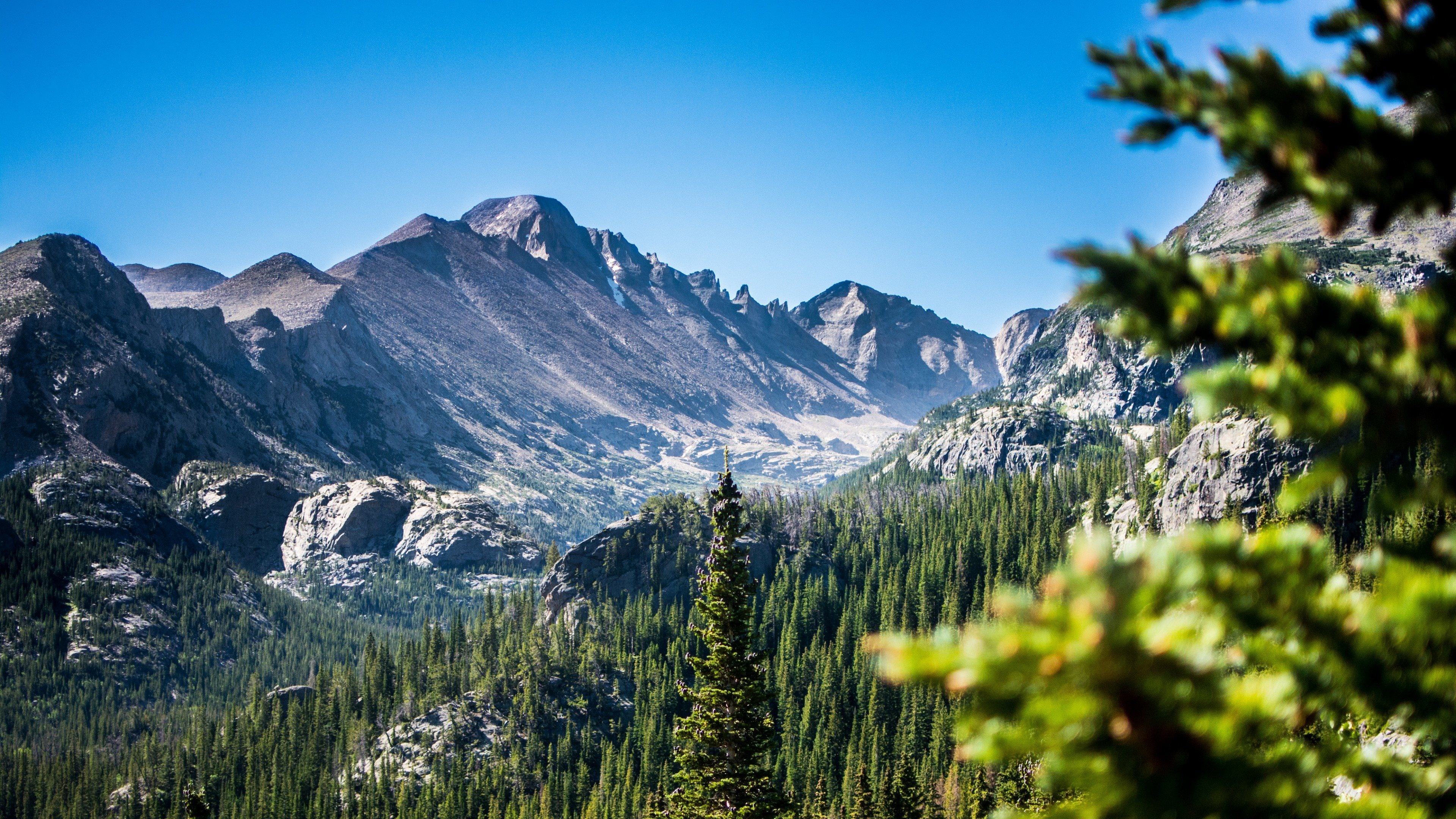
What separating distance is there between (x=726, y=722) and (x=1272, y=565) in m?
21.5

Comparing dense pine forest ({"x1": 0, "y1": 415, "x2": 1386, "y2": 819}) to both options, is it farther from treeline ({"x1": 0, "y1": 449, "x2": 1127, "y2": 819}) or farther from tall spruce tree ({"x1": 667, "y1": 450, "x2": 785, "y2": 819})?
tall spruce tree ({"x1": 667, "y1": 450, "x2": 785, "y2": 819})

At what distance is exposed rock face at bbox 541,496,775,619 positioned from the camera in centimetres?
14000

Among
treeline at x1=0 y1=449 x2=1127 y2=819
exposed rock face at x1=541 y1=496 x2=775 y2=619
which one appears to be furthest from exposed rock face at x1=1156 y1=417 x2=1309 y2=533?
exposed rock face at x1=541 y1=496 x2=775 y2=619

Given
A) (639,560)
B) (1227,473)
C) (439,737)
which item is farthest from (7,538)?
(1227,473)

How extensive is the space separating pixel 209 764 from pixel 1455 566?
447ft

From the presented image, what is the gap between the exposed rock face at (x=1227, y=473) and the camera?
100 m

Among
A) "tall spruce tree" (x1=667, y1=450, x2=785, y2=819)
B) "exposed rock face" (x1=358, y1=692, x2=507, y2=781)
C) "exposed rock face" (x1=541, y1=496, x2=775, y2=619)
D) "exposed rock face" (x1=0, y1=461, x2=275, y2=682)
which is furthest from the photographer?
"exposed rock face" (x1=0, y1=461, x2=275, y2=682)

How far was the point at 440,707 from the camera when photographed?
373 ft

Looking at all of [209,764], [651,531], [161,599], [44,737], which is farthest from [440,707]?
[161,599]

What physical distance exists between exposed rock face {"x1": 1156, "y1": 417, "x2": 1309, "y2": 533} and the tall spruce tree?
3580 inches

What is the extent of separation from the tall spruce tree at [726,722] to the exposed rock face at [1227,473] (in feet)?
298

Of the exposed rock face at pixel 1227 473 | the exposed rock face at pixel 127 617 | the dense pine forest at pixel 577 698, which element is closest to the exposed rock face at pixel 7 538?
the exposed rock face at pixel 127 617

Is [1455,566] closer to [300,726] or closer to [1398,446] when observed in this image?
[1398,446]

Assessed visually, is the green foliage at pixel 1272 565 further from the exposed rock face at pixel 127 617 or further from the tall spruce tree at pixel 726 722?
the exposed rock face at pixel 127 617
